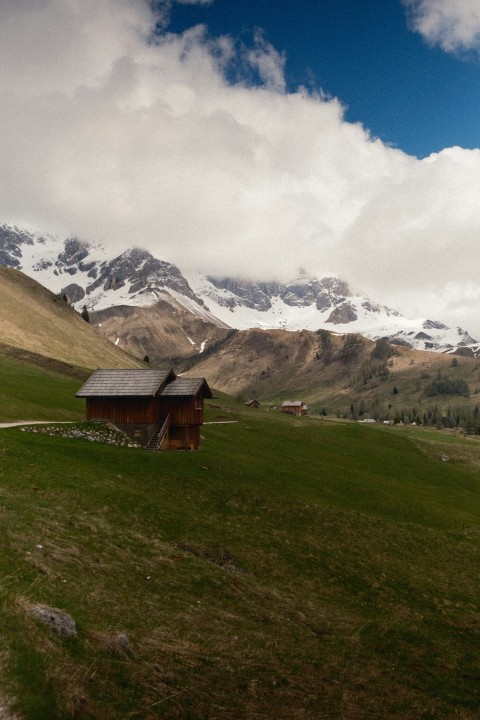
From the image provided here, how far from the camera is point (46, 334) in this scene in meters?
163

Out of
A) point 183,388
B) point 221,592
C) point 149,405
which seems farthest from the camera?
point 183,388

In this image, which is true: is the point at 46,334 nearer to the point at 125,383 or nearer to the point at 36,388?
the point at 36,388

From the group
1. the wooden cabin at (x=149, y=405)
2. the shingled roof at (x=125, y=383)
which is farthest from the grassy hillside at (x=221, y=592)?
the shingled roof at (x=125, y=383)

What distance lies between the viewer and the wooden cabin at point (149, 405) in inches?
2148

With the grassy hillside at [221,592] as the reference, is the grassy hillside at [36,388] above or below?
above

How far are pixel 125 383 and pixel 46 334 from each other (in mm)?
118186

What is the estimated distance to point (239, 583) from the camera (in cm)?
2511

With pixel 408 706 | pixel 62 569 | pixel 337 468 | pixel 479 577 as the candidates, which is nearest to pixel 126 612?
pixel 62 569

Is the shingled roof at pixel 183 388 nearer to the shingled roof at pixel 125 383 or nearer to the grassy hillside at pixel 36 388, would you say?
the shingled roof at pixel 125 383

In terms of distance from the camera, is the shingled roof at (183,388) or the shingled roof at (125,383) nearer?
the shingled roof at (125,383)

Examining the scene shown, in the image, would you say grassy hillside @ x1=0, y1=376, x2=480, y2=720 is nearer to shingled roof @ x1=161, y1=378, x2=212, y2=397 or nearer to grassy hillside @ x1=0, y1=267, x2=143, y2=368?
shingled roof @ x1=161, y1=378, x2=212, y2=397

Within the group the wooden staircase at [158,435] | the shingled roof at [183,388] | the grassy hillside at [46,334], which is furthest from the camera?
the grassy hillside at [46,334]

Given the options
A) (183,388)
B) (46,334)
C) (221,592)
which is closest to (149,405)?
(183,388)

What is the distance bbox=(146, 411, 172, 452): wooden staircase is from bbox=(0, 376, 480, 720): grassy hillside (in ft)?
13.5
